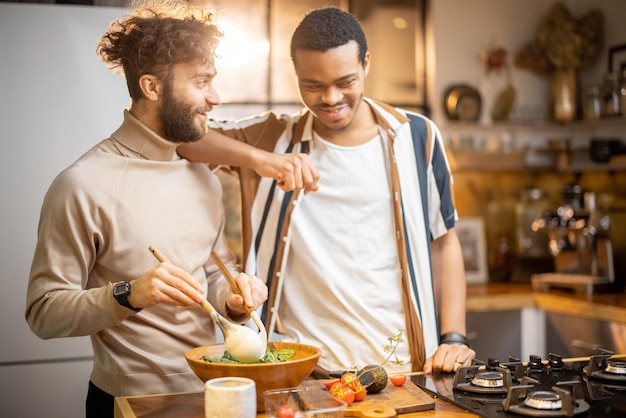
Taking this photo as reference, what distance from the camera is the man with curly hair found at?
6.19 ft

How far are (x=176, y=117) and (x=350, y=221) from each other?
63 centimetres

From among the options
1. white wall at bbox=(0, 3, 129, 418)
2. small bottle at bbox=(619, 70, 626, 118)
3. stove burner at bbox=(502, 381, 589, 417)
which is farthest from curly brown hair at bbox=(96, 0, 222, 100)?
small bottle at bbox=(619, 70, 626, 118)

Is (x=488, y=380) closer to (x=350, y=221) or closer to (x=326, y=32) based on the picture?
(x=350, y=221)

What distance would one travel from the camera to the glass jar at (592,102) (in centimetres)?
433

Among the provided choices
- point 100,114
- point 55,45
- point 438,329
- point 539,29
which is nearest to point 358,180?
point 438,329

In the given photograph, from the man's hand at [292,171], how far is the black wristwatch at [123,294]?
53cm

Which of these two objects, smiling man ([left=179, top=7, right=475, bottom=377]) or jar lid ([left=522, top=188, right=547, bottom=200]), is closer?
smiling man ([left=179, top=7, right=475, bottom=377])

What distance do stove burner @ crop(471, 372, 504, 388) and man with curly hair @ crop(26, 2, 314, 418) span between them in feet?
1.78

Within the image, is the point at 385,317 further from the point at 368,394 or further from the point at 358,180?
the point at 368,394

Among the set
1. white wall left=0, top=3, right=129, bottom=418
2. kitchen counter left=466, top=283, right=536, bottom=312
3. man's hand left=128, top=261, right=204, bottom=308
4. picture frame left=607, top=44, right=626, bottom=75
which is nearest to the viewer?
man's hand left=128, top=261, right=204, bottom=308

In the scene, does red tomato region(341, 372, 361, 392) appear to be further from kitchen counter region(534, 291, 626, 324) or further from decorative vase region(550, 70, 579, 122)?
decorative vase region(550, 70, 579, 122)

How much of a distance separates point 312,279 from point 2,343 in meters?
1.09

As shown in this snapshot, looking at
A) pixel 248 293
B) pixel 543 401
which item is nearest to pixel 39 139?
pixel 248 293

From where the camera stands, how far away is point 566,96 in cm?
456
